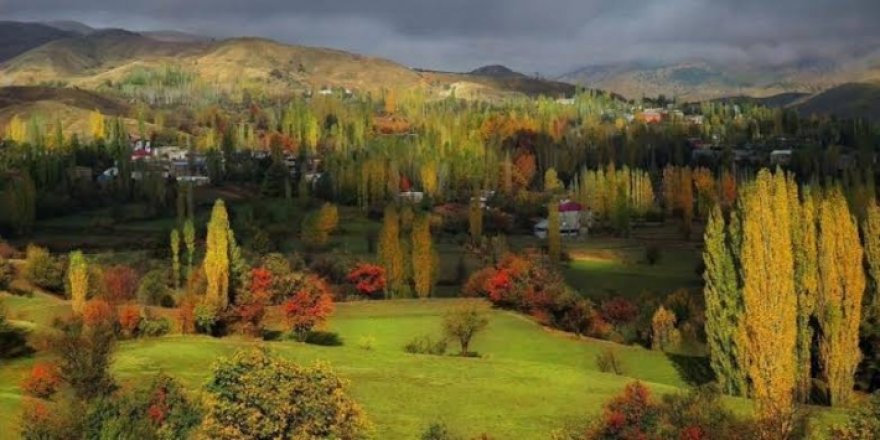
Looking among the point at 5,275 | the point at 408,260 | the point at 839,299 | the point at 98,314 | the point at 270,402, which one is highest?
the point at 270,402

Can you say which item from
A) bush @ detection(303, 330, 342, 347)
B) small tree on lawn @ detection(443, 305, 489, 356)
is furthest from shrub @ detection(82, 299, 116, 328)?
small tree on lawn @ detection(443, 305, 489, 356)

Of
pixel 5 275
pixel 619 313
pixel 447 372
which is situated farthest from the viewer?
pixel 5 275

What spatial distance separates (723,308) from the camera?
6056 cm

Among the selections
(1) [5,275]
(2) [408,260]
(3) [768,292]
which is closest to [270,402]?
(3) [768,292]

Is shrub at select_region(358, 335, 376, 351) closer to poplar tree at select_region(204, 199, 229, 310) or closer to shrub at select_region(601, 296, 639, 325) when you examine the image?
poplar tree at select_region(204, 199, 229, 310)

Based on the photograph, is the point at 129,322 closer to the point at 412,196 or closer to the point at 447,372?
the point at 447,372

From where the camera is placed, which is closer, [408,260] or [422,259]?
[422,259]

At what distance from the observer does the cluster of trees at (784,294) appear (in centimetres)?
5459

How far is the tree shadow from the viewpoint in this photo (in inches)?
2643

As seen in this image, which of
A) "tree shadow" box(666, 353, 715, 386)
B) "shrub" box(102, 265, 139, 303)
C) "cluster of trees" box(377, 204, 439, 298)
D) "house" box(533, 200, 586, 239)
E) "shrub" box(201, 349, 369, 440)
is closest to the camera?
"shrub" box(201, 349, 369, 440)

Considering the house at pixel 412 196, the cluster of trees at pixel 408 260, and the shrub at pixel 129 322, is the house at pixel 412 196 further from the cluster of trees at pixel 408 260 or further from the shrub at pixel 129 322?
the shrub at pixel 129 322

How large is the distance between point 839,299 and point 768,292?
8.88 meters

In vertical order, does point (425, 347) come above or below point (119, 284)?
below

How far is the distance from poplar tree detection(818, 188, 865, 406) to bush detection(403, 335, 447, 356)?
28006mm
